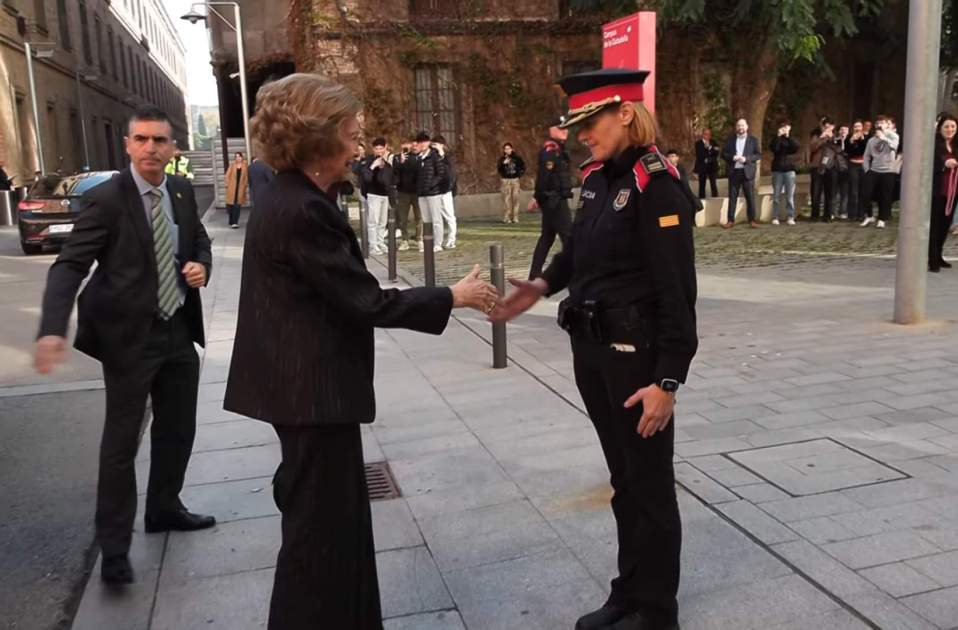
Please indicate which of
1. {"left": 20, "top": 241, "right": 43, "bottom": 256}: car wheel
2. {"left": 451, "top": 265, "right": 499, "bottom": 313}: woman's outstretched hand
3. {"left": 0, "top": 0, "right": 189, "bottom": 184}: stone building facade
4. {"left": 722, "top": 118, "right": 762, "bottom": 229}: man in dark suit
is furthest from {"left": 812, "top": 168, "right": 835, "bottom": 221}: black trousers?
{"left": 451, "top": 265, "right": 499, "bottom": 313}: woman's outstretched hand

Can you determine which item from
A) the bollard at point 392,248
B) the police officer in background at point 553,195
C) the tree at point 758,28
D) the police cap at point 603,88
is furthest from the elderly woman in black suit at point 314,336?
the tree at point 758,28

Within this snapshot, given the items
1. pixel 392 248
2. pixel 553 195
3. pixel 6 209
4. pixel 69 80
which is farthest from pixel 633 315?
pixel 69 80

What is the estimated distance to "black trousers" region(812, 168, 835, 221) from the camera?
16.6 meters

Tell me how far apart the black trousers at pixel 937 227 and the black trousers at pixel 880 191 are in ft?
19.0

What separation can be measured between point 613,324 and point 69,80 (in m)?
39.6

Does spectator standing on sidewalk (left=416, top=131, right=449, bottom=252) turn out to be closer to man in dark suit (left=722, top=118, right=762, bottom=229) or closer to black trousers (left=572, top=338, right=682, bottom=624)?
→ man in dark suit (left=722, top=118, right=762, bottom=229)

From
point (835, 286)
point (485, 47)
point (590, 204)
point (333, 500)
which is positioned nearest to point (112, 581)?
point (333, 500)

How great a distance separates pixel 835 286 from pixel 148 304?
25.9ft

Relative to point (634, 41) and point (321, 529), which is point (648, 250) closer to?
point (321, 529)

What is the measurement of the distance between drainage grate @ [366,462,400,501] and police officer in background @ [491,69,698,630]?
61.6 inches

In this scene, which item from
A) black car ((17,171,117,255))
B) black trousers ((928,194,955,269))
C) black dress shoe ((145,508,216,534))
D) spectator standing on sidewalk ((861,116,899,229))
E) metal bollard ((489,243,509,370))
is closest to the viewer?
black dress shoe ((145,508,216,534))

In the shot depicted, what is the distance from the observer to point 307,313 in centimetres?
243

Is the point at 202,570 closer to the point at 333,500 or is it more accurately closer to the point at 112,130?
the point at 333,500

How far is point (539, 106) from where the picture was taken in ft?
79.2
